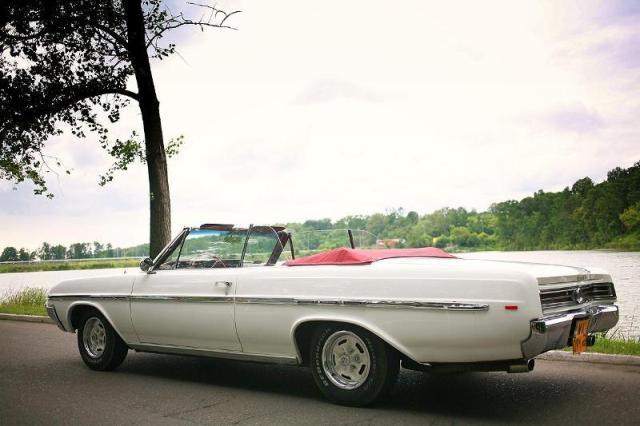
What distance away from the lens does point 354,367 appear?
5.41 metres

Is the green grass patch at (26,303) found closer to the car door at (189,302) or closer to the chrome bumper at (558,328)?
the car door at (189,302)

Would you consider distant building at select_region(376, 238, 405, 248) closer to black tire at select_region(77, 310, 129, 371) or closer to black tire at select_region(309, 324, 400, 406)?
black tire at select_region(309, 324, 400, 406)

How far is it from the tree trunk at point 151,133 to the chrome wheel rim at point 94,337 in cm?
645

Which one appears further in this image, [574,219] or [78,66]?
[574,219]

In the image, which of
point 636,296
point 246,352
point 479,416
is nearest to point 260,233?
point 246,352

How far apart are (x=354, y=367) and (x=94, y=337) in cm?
360

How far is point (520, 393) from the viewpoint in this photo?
588 centimetres

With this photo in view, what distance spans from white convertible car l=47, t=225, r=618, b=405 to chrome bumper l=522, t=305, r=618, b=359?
13mm

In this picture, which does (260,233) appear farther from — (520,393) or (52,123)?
(52,123)

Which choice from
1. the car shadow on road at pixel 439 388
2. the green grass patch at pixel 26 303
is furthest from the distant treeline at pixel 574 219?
the car shadow on road at pixel 439 388

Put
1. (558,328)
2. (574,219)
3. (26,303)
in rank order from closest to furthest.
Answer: (558,328)
(26,303)
(574,219)

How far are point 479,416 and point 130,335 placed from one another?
3.74 metres

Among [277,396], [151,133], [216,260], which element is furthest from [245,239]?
[151,133]

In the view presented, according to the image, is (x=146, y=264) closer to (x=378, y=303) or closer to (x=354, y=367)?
(x=354, y=367)
